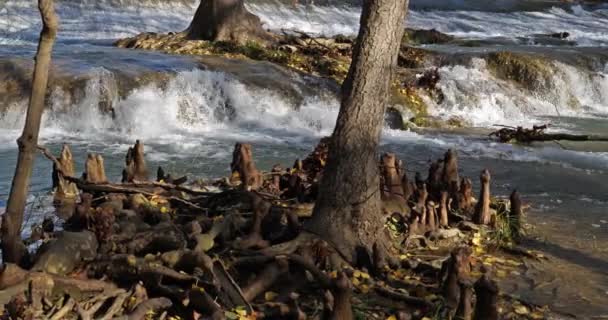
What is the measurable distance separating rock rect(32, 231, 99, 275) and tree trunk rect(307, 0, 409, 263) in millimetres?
1336

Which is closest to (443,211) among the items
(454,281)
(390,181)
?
(390,181)

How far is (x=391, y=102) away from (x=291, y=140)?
2.86 m

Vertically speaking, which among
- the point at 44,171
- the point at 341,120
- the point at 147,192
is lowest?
the point at 44,171

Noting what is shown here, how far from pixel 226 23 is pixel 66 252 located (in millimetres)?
13252

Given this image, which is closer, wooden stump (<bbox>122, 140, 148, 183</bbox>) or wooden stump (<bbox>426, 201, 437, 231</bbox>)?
wooden stump (<bbox>426, 201, 437, 231</bbox>)

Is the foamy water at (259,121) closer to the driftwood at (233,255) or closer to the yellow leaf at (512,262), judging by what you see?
the driftwood at (233,255)

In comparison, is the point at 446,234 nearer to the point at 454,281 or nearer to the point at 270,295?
the point at 454,281

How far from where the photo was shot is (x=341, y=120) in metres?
5.12

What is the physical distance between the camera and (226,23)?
17297 mm

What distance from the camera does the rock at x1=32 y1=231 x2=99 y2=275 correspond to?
437cm

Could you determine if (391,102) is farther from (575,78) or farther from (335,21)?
(335,21)

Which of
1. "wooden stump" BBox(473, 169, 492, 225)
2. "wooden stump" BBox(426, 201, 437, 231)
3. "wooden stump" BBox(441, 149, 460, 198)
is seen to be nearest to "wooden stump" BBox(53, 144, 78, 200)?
"wooden stump" BBox(426, 201, 437, 231)

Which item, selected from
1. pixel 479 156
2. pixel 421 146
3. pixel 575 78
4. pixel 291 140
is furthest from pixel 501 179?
pixel 575 78

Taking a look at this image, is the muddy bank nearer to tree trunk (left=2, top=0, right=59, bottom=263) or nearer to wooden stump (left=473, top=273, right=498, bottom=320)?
wooden stump (left=473, top=273, right=498, bottom=320)
